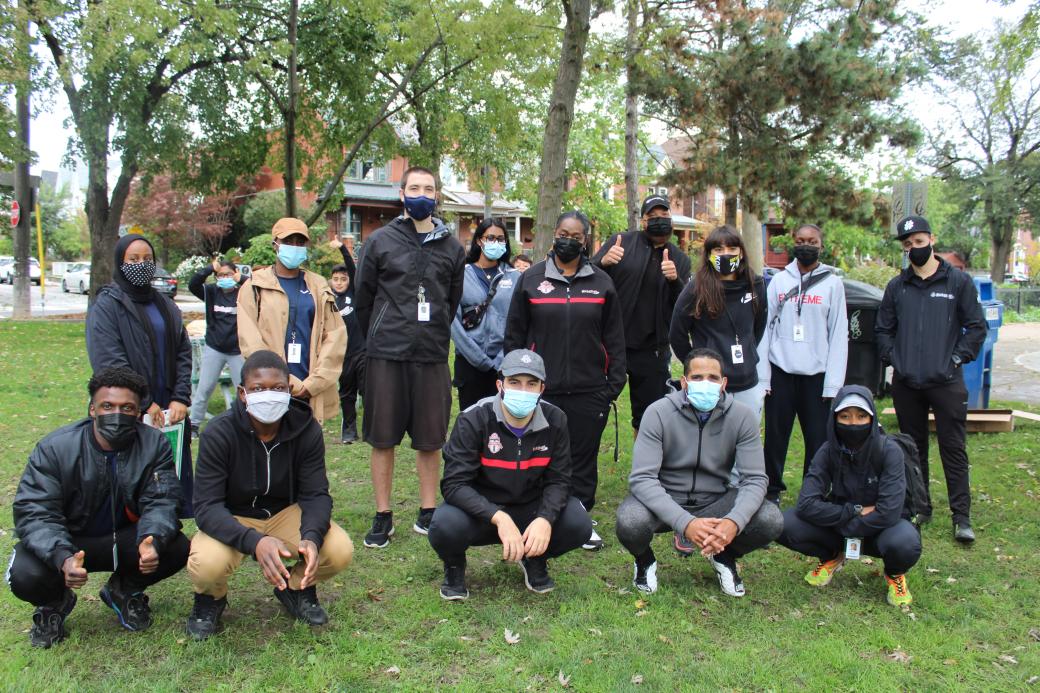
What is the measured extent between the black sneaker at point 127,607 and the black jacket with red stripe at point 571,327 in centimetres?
250

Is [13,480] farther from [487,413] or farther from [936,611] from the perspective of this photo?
[936,611]

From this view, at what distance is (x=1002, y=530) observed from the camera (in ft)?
18.1

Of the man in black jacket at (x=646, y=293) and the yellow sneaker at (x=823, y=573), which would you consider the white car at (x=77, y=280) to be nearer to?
the man in black jacket at (x=646, y=293)

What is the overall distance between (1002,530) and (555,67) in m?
9.71

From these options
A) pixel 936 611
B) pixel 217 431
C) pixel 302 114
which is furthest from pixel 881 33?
pixel 217 431

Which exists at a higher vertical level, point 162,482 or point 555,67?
point 555,67

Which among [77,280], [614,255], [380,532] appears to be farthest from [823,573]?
[77,280]

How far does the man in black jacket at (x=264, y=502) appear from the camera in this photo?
373cm

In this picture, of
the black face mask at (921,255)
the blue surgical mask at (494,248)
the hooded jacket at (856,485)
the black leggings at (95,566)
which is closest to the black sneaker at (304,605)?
the black leggings at (95,566)

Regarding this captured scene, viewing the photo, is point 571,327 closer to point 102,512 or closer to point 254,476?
point 254,476

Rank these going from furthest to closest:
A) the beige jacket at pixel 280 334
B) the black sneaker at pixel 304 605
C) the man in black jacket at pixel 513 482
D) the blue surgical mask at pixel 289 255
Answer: the blue surgical mask at pixel 289 255, the beige jacket at pixel 280 334, the man in black jacket at pixel 513 482, the black sneaker at pixel 304 605

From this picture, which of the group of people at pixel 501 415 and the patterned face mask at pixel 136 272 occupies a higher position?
the patterned face mask at pixel 136 272

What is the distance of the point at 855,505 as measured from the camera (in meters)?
4.43

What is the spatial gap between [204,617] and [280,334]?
68.2 inches
